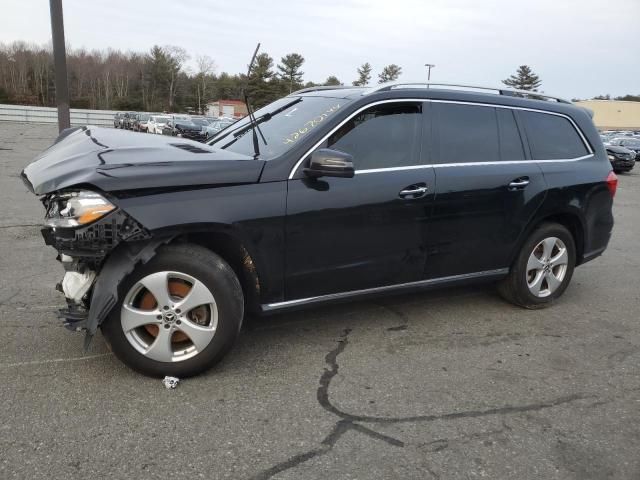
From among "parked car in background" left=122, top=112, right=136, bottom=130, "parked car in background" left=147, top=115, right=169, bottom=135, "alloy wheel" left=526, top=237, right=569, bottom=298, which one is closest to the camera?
"alloy wheel" left=526, top=237, right=569, bottom=298

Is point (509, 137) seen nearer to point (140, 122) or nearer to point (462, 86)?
point (462, 86)

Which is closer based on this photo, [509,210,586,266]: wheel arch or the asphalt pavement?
the asphalt pavement

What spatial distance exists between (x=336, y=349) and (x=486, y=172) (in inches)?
71.6

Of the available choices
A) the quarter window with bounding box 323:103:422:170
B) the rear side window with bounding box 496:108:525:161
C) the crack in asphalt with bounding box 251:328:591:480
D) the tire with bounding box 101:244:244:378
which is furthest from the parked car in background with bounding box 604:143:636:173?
the tire with bounding box 101:244:244:378

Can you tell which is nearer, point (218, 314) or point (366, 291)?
point (218, 314)

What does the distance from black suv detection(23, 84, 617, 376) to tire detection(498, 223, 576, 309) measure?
0.05 feet

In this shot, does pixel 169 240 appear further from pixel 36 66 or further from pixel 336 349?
pixel 36 66

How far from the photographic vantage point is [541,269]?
4.82 metres

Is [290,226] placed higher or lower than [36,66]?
lower

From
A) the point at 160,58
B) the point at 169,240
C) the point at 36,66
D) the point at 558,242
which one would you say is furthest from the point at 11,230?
the point at 36,66

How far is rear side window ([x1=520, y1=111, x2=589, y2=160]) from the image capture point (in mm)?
4688

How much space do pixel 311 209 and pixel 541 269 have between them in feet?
8.04

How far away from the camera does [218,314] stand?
128 inches

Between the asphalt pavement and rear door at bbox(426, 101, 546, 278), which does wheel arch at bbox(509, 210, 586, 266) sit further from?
the asphalt pavement
